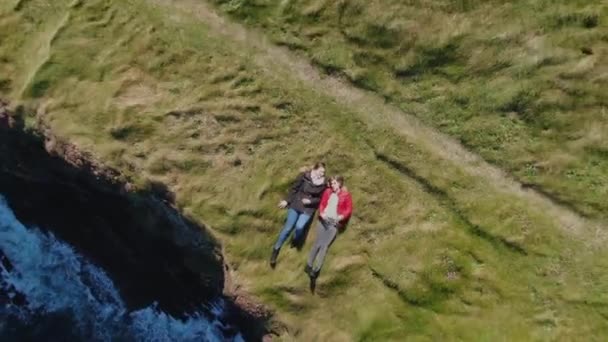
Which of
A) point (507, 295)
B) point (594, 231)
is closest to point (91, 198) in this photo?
point (507, 295)

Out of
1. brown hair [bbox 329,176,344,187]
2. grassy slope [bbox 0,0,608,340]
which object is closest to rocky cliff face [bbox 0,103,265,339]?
grassy slope [bbox 0,0,608,340]

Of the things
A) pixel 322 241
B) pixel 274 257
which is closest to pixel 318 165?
pixel 322 241

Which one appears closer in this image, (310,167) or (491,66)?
(491,66)

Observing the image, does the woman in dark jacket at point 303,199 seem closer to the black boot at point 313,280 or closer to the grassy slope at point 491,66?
the black boot at point 313,280

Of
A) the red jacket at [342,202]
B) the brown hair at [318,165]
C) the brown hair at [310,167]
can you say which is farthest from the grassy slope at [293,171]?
the red jacket at [342,202]

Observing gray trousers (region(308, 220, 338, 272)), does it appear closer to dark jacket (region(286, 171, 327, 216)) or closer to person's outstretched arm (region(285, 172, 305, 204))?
dark jacket (region(286, 171, 327, 216))

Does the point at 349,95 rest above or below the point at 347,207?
above

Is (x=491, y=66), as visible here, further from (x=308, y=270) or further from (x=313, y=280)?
(x=313, y=280)

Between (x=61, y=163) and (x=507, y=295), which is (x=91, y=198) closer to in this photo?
(x=61, y=163)
